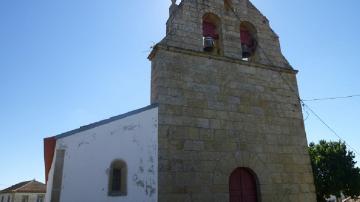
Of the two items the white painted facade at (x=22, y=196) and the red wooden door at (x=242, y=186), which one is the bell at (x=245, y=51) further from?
the white painted facade at (x=22, y=196)

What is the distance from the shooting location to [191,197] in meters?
5.92

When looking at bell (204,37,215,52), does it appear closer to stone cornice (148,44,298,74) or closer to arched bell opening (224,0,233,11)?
stone cornice (148,44,298,74)

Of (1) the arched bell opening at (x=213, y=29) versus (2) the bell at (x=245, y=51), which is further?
(2) the bell at (x=245, y=51)

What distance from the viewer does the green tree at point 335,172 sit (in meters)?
18.3

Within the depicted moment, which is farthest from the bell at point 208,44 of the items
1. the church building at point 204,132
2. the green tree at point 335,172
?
the green tree at point 335,172

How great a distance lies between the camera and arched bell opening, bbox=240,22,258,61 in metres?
8.39

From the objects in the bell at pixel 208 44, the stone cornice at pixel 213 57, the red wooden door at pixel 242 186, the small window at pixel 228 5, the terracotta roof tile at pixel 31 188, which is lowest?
the red wooden door at pixel 242 186

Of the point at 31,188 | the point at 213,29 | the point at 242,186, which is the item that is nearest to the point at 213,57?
the point at 213,29

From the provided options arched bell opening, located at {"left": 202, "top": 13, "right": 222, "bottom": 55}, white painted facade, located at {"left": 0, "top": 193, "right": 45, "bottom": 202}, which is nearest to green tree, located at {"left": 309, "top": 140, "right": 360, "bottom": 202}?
arched bell opening, located at {"left": 202, "top": 13, "right": 222, "bottom": 55}

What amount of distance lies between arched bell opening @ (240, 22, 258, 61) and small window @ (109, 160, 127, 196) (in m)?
4.53

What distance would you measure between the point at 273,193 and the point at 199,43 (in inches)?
154

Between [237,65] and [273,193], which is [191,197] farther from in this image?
[237,65]

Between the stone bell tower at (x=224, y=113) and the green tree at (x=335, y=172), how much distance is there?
1292 centimetres

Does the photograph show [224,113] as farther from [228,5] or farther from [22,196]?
[22,196]
